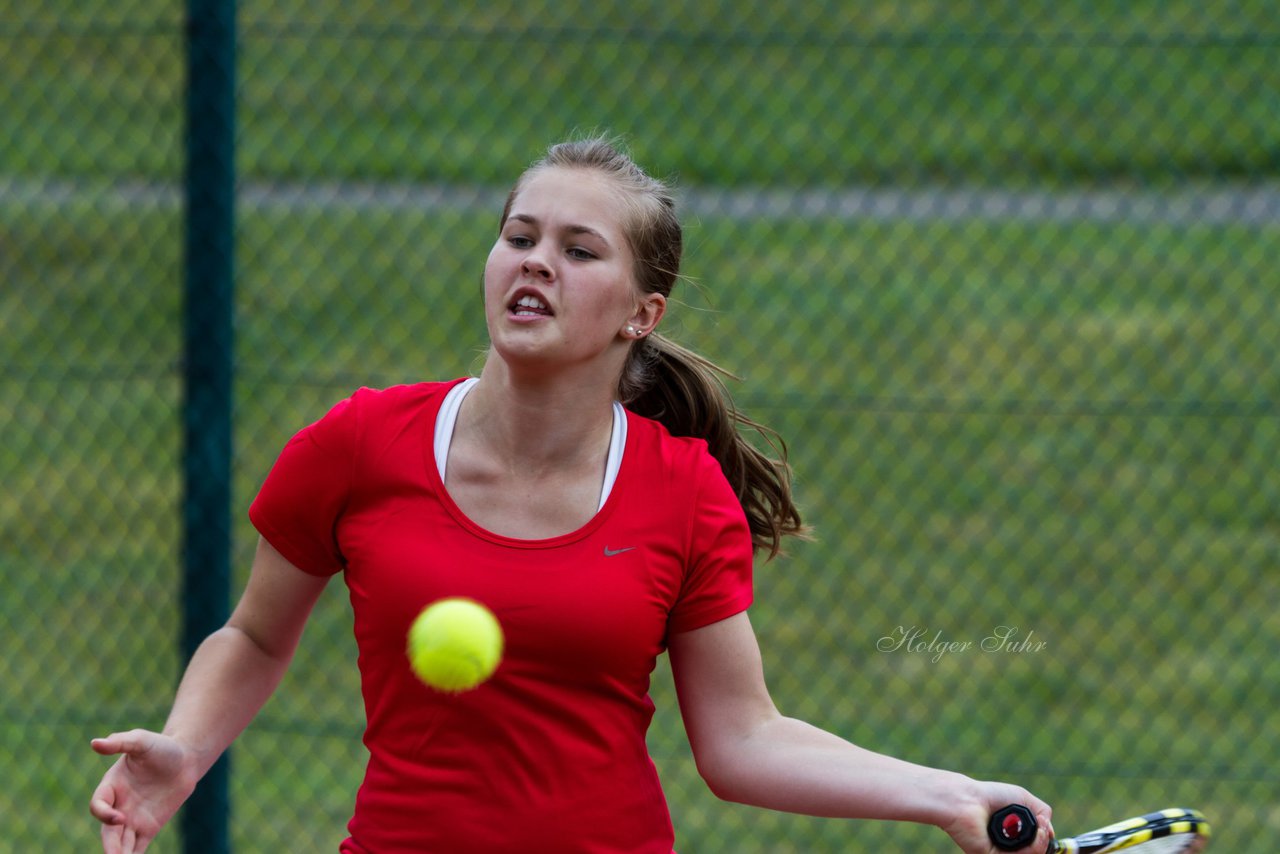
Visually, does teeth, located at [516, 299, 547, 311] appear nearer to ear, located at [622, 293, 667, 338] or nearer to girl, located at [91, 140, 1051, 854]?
girl, located at [91, 140, 1051, 854]

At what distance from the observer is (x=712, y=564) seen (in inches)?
87.8

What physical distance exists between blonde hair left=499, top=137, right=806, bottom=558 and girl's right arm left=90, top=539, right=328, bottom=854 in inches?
22.4

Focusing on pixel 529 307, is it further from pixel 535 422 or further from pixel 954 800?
pixel 954 800

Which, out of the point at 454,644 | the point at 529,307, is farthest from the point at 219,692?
the point at 529,307

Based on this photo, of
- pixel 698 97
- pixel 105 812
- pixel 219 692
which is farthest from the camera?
pixel 698 97

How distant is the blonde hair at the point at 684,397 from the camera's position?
2.37 meters

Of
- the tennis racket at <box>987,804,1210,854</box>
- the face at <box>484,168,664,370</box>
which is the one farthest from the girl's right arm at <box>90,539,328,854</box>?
the tennis racket at <box>987,804,1210,854</box>

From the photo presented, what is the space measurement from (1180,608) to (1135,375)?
133 cm

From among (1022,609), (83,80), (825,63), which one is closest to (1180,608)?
(1022,609)

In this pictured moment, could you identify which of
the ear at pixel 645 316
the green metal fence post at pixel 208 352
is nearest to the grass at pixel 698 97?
the green metal fence post at pixel 208 352

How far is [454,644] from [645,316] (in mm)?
587

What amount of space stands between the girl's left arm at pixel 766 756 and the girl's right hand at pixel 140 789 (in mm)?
686

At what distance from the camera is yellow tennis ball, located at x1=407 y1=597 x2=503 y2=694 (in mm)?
2031

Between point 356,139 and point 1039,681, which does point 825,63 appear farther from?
point 1039,681
